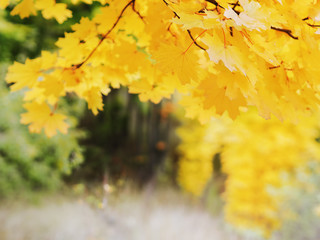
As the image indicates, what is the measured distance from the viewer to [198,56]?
1.02 metres

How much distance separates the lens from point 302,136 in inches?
197

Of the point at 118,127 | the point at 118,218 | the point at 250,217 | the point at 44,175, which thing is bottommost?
the point at 118,127

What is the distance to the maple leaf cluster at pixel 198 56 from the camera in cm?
79

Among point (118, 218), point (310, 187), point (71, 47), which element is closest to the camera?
point (71, 47)

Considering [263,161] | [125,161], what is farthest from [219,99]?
[125,161]

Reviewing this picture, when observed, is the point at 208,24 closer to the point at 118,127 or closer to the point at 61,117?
the point at 61,117

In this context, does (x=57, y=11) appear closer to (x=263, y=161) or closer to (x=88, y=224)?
(x=88, y=224)

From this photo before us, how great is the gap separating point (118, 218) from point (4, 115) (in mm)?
1991

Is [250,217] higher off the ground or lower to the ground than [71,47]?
lower

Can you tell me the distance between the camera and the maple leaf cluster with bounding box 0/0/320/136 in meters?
0.79

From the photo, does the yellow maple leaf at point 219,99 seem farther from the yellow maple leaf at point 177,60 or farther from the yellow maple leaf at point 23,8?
the yellow maple leaf at point 23,8

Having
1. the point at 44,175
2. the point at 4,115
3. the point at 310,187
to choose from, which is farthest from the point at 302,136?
the point at 4,115

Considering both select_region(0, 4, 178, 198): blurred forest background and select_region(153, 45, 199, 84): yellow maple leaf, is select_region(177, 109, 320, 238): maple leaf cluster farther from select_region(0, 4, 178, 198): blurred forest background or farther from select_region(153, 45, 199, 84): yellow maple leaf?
select_region(153, 45, 199, 84): yellow maple leaf

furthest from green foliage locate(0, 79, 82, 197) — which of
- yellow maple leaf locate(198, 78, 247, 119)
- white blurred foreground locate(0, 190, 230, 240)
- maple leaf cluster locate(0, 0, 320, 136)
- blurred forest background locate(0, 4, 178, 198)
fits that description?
yellow maple leaf locate(198, 78, 247, 119)
